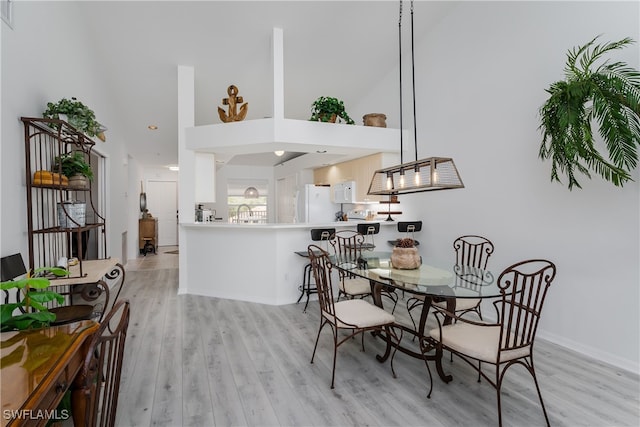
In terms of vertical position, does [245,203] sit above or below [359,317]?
above

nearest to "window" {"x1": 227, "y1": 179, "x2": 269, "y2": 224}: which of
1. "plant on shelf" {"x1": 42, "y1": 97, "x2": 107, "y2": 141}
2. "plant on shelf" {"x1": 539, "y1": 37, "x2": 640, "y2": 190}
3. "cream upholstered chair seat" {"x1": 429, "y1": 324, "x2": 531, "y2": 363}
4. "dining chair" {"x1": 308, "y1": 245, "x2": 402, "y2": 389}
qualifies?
"plant on shelf" {"x1": 42, "y1": 97, "x2": 107, "y2": 141}

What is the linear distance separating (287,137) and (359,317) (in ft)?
8.06

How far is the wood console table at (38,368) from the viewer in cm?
81

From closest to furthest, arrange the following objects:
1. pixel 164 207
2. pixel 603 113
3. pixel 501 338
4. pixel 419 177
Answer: pixel 501 338 < pixel 603 113 < pixel 419 177 < pixel 164 207

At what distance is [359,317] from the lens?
235 centimetres

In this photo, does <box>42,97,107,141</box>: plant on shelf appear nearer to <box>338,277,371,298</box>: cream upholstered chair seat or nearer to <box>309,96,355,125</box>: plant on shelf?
<box>309,96,355,125</box>: plant on shelf

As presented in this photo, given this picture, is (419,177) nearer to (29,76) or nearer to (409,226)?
(409,226)

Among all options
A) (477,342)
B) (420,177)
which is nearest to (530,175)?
(420,177)

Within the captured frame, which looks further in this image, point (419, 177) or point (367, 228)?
point (367, 228)

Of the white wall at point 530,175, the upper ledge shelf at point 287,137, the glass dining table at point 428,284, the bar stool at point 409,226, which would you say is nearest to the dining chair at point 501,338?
the glass dining table at point 428,284

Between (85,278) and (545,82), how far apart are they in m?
4.17

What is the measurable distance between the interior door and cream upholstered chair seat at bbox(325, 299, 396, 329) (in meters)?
9.37

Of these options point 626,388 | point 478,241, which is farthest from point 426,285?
point 478,241

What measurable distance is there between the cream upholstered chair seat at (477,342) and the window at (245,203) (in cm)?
796
